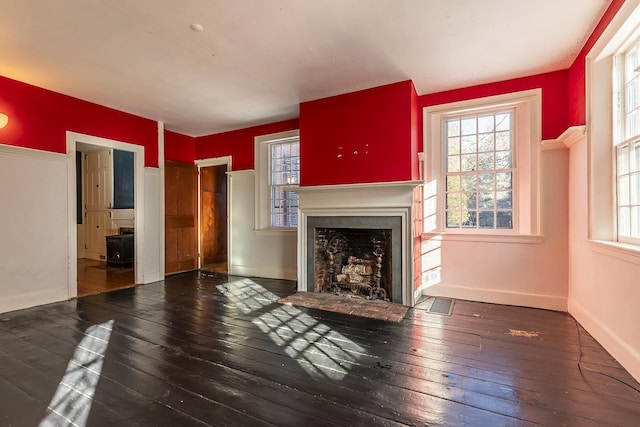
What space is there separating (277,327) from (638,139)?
3.34 meters

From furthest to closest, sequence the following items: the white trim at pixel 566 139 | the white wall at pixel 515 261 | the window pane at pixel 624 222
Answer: the white wall at pixel 515 261
the white trim at pixel 566 139
the window pane at pixel 624 222

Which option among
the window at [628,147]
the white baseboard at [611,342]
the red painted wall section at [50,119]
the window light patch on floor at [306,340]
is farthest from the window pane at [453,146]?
the red painted wall section at [50,119]

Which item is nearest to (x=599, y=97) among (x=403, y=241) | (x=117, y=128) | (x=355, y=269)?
(x=403, y=241)

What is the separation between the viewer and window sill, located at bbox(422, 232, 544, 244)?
11.7 ft

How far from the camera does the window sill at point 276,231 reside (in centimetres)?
521

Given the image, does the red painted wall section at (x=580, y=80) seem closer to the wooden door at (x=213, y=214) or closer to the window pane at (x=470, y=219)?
the window pane at (x=470, y=219)

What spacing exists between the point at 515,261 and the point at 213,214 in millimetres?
5509

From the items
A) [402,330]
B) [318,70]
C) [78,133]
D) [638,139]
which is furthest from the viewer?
[78,133]

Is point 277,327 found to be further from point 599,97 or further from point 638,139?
point 599,97

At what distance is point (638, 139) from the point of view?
231 cm

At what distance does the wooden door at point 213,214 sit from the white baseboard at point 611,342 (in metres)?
5.95

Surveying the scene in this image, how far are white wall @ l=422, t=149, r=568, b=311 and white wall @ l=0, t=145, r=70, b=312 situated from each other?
15.6ft

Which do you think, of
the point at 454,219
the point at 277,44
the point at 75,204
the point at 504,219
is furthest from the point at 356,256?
the point at 75,204

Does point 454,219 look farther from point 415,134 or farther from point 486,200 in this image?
point 415,134
